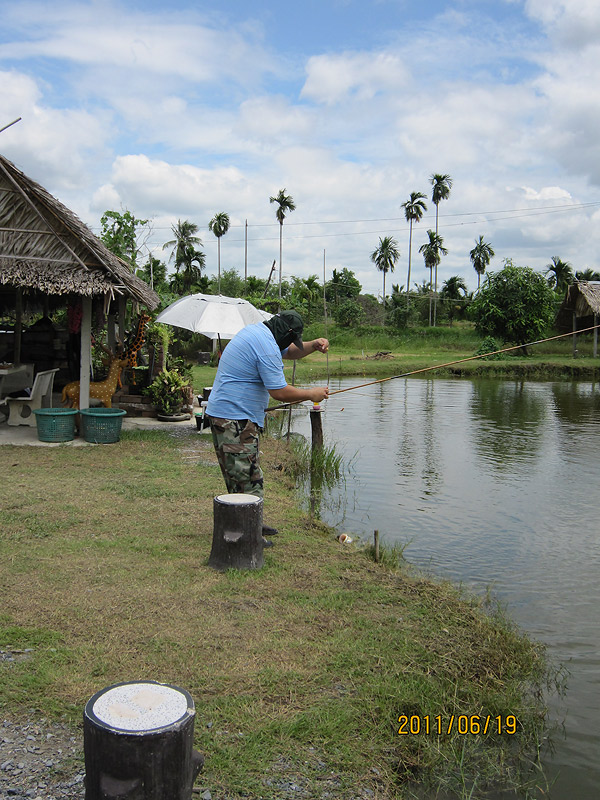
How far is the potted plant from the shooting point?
37.7 feet

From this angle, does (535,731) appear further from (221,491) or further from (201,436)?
(201,436)

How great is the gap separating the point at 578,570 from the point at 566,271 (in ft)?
158

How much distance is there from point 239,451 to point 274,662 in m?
1.89

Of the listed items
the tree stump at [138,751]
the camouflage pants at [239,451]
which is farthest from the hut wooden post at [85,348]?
the tree stump at [138,751]

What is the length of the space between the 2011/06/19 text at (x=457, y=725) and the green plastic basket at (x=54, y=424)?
23.1 feet

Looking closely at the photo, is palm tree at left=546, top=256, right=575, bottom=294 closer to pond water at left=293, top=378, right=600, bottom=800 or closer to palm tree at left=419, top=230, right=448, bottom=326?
palm tree at left=419, top=230, right=448, bottom=326

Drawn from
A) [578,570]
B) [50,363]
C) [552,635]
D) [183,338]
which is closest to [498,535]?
[578,570]

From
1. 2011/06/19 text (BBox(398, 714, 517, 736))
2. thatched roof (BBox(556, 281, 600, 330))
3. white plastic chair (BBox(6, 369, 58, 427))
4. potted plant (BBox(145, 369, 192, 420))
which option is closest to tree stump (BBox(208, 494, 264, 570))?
2011/06/19 text (BBox(398, 714, 517, 736))

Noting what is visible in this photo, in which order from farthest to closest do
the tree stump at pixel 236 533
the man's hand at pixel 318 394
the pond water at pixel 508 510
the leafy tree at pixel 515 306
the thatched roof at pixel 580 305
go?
the leafy tree at pixel 515 306 → the thatched roof at pixel 580 305 → the man's hand at pixel 318 394 → the tree stump at pixel 236 533 → the pond water at pixel 508 510

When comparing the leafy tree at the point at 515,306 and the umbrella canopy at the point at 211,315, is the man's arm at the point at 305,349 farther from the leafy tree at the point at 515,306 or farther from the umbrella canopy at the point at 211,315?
the leafy tree at the point at 515,306

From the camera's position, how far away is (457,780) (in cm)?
314

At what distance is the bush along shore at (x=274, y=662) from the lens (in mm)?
2877

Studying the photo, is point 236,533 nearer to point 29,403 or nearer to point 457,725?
point 457,725

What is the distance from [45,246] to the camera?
362 inches
